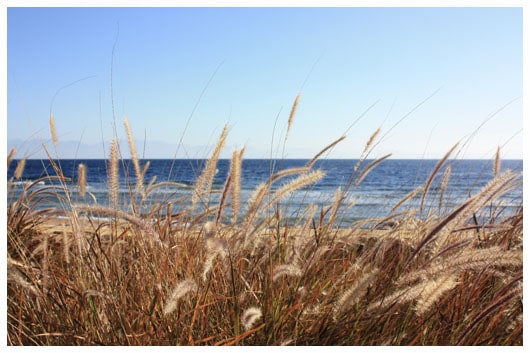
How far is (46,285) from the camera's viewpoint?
1940mm

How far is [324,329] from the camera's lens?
1653 mm

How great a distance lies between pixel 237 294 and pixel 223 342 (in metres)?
0.20

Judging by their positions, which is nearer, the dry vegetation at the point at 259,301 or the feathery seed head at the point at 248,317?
the feathery seed head at the point at 248,317

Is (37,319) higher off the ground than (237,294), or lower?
lower

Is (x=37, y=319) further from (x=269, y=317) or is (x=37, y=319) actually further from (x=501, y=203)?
(x=501, y=203)

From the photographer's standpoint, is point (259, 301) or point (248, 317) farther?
point (259, 301)

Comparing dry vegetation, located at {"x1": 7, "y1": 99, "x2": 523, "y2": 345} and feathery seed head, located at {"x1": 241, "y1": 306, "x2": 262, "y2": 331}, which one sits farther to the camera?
dry vegetation, located at {"x1": 7, "y1": 99, "x2": 523, "y2": 345}

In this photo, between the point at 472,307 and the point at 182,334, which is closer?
the point at 182,334
